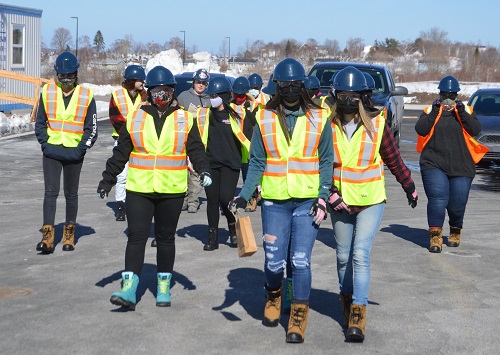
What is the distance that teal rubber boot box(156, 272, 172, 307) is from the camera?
7.75 metres

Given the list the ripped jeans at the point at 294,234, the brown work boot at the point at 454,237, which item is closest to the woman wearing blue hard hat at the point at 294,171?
the ripped jeans at the point at 294,234

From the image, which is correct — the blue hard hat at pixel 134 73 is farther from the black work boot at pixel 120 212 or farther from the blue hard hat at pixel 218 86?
the black work boot at pixel 120 212

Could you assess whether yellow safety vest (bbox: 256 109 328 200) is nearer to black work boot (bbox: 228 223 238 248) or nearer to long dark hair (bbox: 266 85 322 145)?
long dark hair (bbox: 266 85 322 145)

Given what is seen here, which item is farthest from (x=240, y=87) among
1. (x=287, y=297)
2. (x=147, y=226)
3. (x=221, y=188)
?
(x=287, y=297)

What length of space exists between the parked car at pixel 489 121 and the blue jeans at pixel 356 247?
44.2 feet

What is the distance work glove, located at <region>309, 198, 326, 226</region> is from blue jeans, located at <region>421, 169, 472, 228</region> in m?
4.18

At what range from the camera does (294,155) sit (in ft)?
22.4

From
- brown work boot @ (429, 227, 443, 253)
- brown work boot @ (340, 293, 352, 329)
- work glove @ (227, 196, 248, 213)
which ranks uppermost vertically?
work glove @ (227, 196, 248, 213)

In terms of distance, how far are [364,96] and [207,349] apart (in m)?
2.07

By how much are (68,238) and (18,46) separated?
2478cm

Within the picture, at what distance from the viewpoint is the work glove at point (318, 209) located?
6707mm

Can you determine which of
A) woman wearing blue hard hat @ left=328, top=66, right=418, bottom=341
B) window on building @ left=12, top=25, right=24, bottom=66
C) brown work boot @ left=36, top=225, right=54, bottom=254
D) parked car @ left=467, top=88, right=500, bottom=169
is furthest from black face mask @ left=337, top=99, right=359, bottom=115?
window on building @ left=12, top=25, right=24, bottom=66

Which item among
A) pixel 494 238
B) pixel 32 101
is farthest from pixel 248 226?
pixel 32 101

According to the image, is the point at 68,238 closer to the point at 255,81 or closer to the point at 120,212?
the point at 120,212
